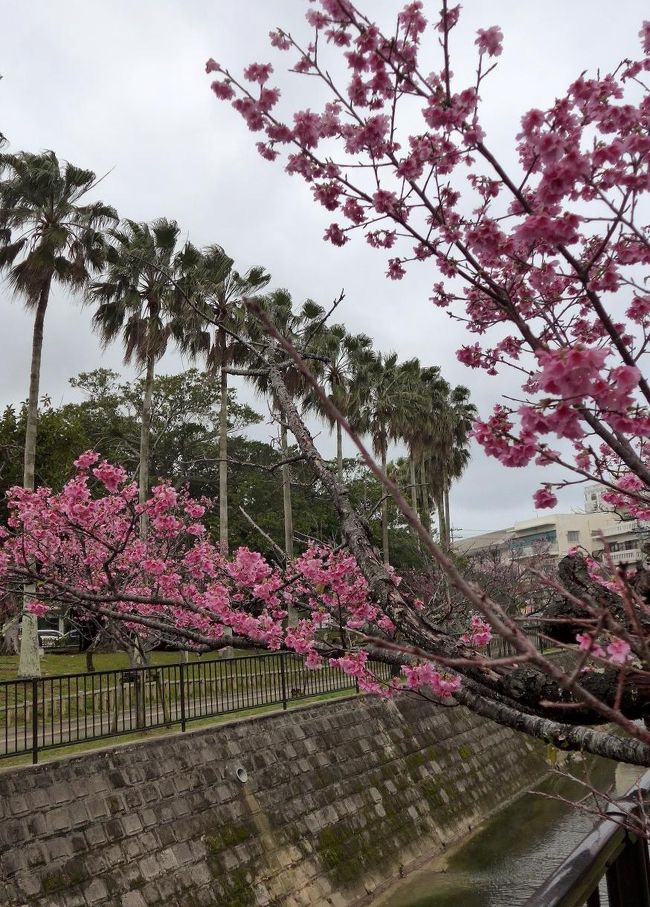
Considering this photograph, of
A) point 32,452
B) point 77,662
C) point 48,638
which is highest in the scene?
point 32,452

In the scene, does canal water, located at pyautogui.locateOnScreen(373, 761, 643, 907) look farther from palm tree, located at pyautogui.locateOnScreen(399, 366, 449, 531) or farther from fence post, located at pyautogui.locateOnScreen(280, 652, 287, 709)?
palm tree, located at pyautogui.locateOnScreen(399, 366, 449, 531)

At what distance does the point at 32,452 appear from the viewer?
1639cm

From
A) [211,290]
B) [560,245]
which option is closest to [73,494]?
[560,245]

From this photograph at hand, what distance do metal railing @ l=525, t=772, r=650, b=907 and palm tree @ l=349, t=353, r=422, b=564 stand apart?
25.1 meters

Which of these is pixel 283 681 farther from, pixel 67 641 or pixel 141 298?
pixel 67 641

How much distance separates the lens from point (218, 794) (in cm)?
993

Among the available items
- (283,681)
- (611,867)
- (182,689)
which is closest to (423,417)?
(283,681)

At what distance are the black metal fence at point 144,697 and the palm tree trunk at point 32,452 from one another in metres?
1.22

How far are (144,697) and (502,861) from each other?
23.6ft

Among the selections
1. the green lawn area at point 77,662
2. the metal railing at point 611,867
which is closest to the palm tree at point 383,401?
the green lawn area at point 77,662

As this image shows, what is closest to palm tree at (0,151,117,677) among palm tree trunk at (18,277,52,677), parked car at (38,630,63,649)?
palm tree trunk at (18,277,52,677)

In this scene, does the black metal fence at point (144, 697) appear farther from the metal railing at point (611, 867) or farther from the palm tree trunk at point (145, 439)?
the metal railing at point (611, 867)

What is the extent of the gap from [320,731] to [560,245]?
37.1ft

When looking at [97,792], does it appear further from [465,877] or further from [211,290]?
[211,290]
